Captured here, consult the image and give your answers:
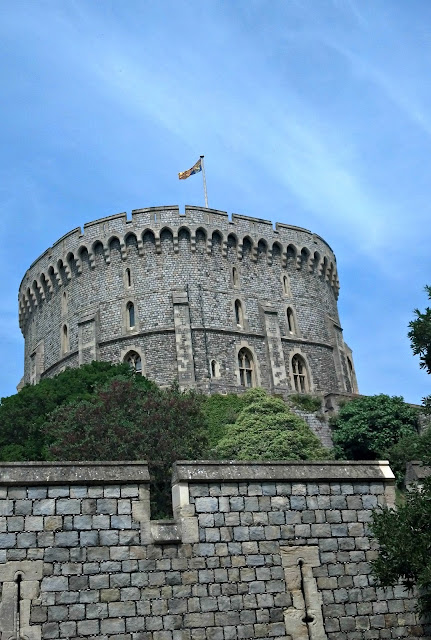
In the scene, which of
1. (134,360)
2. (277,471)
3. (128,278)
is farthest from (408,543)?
(128,278)

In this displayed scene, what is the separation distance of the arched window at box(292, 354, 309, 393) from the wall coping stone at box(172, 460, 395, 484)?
3642cm

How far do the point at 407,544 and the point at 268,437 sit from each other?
24470 millimetres

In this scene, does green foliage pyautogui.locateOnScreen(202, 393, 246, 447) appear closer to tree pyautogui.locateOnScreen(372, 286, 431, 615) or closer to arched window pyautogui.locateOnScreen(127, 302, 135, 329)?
arched window pyautogui.locateOnScreen(127, 302, 135, 329)

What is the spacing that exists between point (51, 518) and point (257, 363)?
3714 centimetres

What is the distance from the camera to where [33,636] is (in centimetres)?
1083

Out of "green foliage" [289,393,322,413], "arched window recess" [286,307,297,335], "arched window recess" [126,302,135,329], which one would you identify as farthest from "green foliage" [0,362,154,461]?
"arched window recess" [286,307,297,335]

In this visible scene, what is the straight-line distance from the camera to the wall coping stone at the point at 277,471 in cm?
1227

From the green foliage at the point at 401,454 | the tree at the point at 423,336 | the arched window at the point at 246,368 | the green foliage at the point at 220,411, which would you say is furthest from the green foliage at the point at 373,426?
the tree at the point at 423,336

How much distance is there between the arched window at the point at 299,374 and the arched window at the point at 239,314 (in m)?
4.02

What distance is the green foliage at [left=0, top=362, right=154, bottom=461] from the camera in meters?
33.9

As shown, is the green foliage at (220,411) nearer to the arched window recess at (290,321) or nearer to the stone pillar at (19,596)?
the arched window recess at (290,321)

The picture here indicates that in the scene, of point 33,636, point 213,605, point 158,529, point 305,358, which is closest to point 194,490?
point 158,529

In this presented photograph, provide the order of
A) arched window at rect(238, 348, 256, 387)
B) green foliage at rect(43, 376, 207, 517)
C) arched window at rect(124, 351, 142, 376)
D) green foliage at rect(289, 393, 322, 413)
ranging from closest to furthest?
green foliage at rect(43, 376, 207, 517) → green foliage at rect(289, 393, 322, 413) → arched window at rect(124, 351, 142, 376) → arched window at rect(238, 348, 256, 387)

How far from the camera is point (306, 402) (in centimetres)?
4500
